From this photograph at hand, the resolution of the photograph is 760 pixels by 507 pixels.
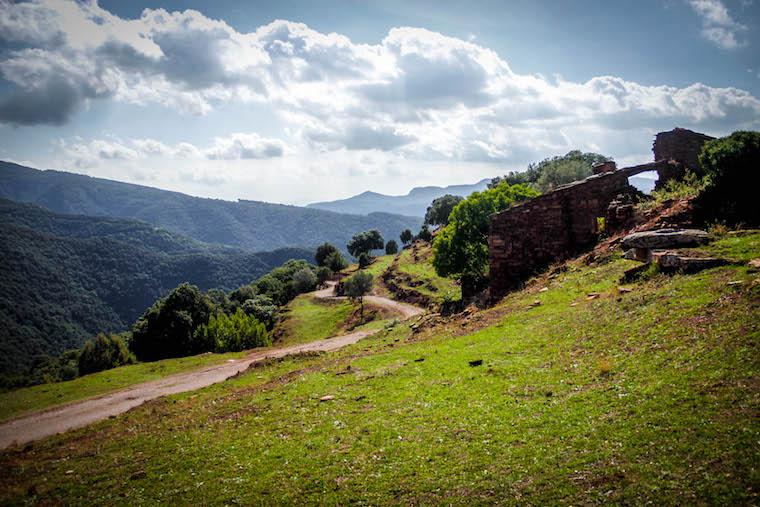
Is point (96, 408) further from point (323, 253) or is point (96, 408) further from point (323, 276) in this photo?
point (323, 253)

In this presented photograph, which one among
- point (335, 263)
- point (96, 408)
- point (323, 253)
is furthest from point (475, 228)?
point (323, 253)

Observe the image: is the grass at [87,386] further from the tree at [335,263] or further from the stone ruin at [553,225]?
the tree at [335,263]

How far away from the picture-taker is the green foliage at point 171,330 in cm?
6334

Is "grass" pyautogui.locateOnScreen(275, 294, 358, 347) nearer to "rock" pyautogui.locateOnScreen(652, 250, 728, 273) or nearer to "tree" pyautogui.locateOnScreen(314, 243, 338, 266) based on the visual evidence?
"rock" pyautogui.locateOnScreen(652, 250, 728, 273)

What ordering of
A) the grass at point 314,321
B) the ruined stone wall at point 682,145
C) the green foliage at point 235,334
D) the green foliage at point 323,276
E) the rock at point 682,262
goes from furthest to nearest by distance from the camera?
the green foliage at point 323,276 < the grass at point 314,321 < the green foliage at point 235,334 < the ruined stone wall at point 682,145 < the rock at point 682,262

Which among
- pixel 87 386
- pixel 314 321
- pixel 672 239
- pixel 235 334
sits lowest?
pixel 314 321

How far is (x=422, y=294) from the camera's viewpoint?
74438mm

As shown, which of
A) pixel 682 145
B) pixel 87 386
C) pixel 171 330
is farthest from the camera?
pixel 171 330

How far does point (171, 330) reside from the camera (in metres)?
63.8

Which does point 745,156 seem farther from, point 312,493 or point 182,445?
point 182,445

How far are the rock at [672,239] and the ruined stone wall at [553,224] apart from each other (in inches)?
287

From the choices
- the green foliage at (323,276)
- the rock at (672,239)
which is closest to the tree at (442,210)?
the green foliage at (323,276)

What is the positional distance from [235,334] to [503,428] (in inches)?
1940

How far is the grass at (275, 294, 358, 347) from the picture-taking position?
68938 mm
